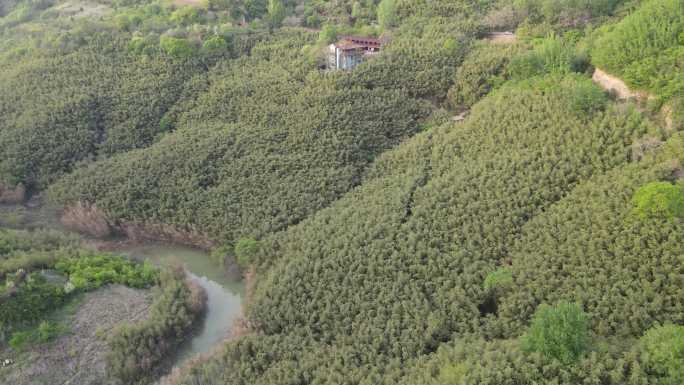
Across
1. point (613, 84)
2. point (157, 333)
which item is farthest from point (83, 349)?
point (613, 84)

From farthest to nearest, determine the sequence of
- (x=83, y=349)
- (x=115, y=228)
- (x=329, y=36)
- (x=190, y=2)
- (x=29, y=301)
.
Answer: (x=190, y=2), (x=329, y=36), (x=115, y=228), (x=29, y=301), (x=83, y=349)

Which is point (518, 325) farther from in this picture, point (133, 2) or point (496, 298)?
point (133, 2)

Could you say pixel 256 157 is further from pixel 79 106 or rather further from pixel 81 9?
pixel 81 9

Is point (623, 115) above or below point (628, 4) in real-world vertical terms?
below

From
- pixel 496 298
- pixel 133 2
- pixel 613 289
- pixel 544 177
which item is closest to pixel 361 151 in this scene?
pixel 544 177

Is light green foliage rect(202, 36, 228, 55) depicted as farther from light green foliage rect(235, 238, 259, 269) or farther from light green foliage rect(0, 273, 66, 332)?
light green foliage rect(0, 273, 66, 332)

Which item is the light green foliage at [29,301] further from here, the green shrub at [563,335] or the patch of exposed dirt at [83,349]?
the green shrub at [563,335]

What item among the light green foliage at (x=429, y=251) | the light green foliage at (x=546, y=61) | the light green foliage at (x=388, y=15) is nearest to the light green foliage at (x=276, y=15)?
the light green foliage at (x=388, y=15)
